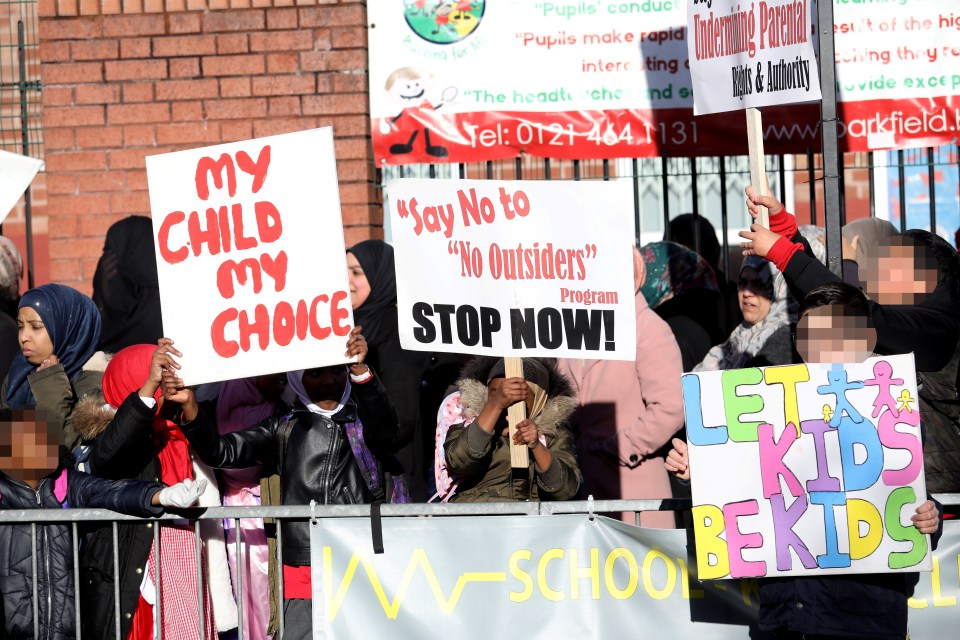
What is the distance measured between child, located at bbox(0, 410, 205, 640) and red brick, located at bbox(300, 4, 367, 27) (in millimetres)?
3480

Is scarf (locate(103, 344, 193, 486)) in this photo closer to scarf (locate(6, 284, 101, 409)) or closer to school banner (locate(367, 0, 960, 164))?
scarf (locate(6, 284, 101, 409))

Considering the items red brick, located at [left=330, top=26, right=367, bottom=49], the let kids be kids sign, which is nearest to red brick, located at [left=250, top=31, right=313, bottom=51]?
red brick, located at [left=330, top=26, right=367, bottom=49]

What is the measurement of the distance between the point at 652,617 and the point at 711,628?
0.22 m

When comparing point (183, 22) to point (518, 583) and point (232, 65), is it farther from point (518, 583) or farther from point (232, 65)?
point (518, 583)

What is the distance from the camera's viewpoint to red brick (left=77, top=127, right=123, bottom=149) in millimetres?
7645

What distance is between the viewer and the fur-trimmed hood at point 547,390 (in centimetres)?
511

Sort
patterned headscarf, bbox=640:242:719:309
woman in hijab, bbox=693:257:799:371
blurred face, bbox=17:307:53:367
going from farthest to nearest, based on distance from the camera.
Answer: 1. patterned headscarf, bbox=640:242:719:309
2. blurred face, bbox=17:307:53:367
3. woman in hijab, bbox=693:257:799:371

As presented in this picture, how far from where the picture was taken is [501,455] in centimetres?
508

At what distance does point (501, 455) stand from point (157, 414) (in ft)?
4.63

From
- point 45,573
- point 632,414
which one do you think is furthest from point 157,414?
point 632,414

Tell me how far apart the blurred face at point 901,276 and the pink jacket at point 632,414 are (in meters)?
1.09

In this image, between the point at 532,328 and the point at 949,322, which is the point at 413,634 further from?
the point at 949,322

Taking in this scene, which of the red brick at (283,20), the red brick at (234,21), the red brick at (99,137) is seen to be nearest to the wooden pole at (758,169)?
the red brick at (283,20)

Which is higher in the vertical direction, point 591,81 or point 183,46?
point 183,46
